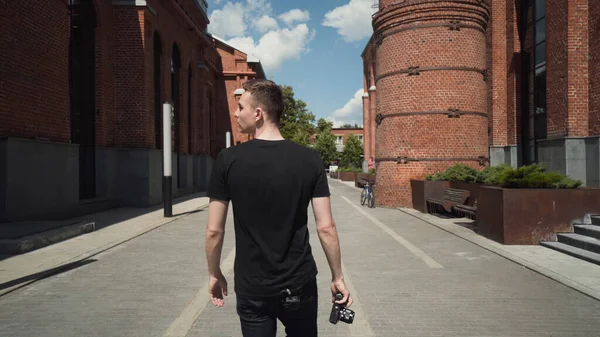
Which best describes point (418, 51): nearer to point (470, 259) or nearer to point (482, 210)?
point (482, 210)

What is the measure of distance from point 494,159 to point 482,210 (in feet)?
38.6

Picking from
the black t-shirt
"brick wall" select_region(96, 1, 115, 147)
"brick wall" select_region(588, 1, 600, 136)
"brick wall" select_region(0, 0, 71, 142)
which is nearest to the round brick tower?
"brick wall" select_region(588, 1, 600, 136)

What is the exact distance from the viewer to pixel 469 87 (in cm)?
1571

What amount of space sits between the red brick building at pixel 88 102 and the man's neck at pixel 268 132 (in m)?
9.73

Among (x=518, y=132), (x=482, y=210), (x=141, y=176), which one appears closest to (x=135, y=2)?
(x=141, y=176)

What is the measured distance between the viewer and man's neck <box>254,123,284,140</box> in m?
2.31

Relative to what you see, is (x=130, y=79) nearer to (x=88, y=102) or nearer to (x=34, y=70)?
(x=88, y=102)

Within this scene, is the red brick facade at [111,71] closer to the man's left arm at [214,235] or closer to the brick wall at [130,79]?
the brick wall at [130,79]

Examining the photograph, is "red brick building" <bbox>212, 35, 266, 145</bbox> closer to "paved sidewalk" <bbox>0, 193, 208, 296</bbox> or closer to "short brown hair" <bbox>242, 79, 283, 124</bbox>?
"paved sidewalk" <bbox>0, 193, 208, 296</bbox>

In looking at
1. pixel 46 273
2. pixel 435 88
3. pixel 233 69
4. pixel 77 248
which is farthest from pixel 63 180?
pixel 233 69

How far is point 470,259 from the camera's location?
7.33m

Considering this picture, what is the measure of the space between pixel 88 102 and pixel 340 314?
50.3ft

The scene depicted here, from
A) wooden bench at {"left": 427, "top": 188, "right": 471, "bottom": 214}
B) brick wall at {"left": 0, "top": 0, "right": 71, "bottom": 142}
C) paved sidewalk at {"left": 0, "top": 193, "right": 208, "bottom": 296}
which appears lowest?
paved sidewalk at {"left": 0, "top": 193, "right": 208, "bottom": 296}

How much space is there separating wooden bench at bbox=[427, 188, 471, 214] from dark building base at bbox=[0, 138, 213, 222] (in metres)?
10.3
